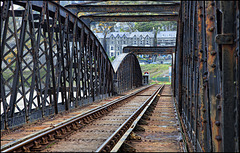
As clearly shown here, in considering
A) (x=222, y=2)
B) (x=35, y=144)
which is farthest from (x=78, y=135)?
(x=222, y=2)

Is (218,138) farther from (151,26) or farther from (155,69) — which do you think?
(151,26)

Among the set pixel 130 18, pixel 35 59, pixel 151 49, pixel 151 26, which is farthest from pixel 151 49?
pixel 151 26

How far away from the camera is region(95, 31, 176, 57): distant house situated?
132 meters

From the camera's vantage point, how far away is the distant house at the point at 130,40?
431 ft

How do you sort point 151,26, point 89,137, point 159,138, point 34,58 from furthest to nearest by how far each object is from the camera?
point 151,26 < point 34,58 < point 89,137 < point 159,138

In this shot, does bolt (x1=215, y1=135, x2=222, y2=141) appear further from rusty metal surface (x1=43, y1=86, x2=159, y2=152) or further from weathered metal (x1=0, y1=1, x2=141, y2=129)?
weathered metal (x1=0, y1=1, x2=141, y2=129)

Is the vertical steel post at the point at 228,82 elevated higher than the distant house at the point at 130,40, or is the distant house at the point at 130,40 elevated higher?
the distant house at the point at 130,40

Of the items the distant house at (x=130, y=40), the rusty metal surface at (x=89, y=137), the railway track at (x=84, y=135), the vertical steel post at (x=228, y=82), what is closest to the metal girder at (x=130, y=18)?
the railway track at (x=84, y=135)

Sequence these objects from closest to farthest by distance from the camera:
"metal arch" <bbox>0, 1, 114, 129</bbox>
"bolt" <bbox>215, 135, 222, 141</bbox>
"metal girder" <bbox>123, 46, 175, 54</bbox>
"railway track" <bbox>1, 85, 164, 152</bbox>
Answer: "bolt" <bbox>215, 135, 222, 141</bbox> < "railway track" <bbox>1, 85, 164, 152</bbox> < "metal arch" <bbox>0, 1, 114, 129</bbox> < "metal girder" <bbox>123, 46, 175, 54</bbox>

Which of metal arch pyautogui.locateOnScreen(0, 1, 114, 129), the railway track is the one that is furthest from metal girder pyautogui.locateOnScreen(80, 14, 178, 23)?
the railway track

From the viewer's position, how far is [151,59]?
4904 inches

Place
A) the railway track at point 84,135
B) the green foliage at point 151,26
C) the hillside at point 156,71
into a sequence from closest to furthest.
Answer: the railway track at point 84,135 < the hillside at point 156,71 < the green foliage at point 151,26

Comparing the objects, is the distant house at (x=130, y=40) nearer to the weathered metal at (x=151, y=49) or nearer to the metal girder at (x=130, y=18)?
the weathered metal at (x=151, y=49)

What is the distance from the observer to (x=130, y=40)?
5236 inches
